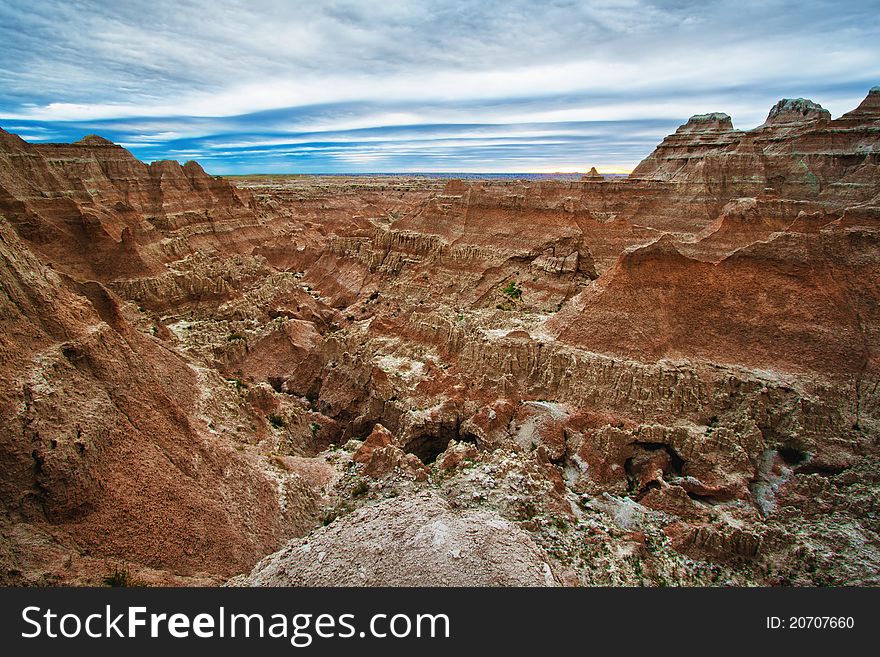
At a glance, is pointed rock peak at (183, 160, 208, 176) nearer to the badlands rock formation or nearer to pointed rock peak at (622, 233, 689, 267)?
the badlands rock formation

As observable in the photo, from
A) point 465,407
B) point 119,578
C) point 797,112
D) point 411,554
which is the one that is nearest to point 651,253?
point 465,407

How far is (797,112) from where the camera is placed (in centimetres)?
6706

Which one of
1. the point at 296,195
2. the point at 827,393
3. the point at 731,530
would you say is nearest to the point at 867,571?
the point at 731,530

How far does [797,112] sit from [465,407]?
6972cm

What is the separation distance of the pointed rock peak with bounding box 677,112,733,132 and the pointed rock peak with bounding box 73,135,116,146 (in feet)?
254

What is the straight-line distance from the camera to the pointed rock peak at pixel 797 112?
213 ft

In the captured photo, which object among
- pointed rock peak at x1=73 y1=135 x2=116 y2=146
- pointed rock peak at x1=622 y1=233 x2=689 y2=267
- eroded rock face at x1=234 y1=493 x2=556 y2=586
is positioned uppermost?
pointed rock peak at x1=73 y1=135 x2=116 y2=146

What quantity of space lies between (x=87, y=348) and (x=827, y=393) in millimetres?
29674

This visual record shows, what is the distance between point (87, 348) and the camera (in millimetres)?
16125

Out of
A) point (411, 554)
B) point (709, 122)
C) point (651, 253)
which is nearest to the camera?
point (411, 554)

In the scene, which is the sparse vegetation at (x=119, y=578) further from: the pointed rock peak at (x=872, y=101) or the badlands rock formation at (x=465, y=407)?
the pointed rock peak at (x=872, y=101)

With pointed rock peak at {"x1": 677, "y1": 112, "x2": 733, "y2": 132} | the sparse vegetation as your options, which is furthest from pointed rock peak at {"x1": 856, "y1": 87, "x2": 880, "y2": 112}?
the sparse vegetation

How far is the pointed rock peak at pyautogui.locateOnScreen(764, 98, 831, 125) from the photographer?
2559 inches

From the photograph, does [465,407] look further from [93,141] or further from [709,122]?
[709,122]
